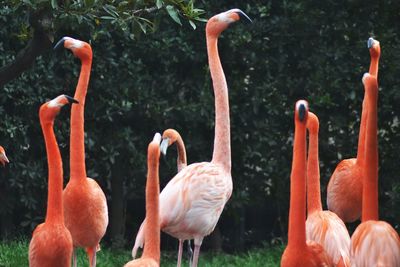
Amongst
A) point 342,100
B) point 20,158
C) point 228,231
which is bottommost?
point 228,231

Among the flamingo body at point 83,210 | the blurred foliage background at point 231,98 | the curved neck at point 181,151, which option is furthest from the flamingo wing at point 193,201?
the blurred foliage background at point 231,98

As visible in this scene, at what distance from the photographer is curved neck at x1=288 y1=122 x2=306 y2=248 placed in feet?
18.7

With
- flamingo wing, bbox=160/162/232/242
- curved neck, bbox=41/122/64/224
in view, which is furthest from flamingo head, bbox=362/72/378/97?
curved neck, bbox=41/122/64/224

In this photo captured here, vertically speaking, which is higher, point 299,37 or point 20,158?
point 299,37

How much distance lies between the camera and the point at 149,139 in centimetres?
999

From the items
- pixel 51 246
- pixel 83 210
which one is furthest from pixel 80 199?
pixel 51 246

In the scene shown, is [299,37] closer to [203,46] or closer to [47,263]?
[203,46]

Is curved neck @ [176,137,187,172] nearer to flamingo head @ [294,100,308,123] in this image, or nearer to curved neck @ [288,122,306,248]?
curved neck @ [288,122,306,248]

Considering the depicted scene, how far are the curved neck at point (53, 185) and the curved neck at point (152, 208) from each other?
62cm

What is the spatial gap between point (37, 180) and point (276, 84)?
93.2 inches

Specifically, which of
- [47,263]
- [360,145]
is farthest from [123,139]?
[47,263]

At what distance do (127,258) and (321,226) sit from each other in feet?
9.71

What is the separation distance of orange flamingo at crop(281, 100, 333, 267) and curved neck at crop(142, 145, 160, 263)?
2.35ft

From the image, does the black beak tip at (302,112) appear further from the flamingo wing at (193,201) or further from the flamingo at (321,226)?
the flamingo wing at (193,201)
